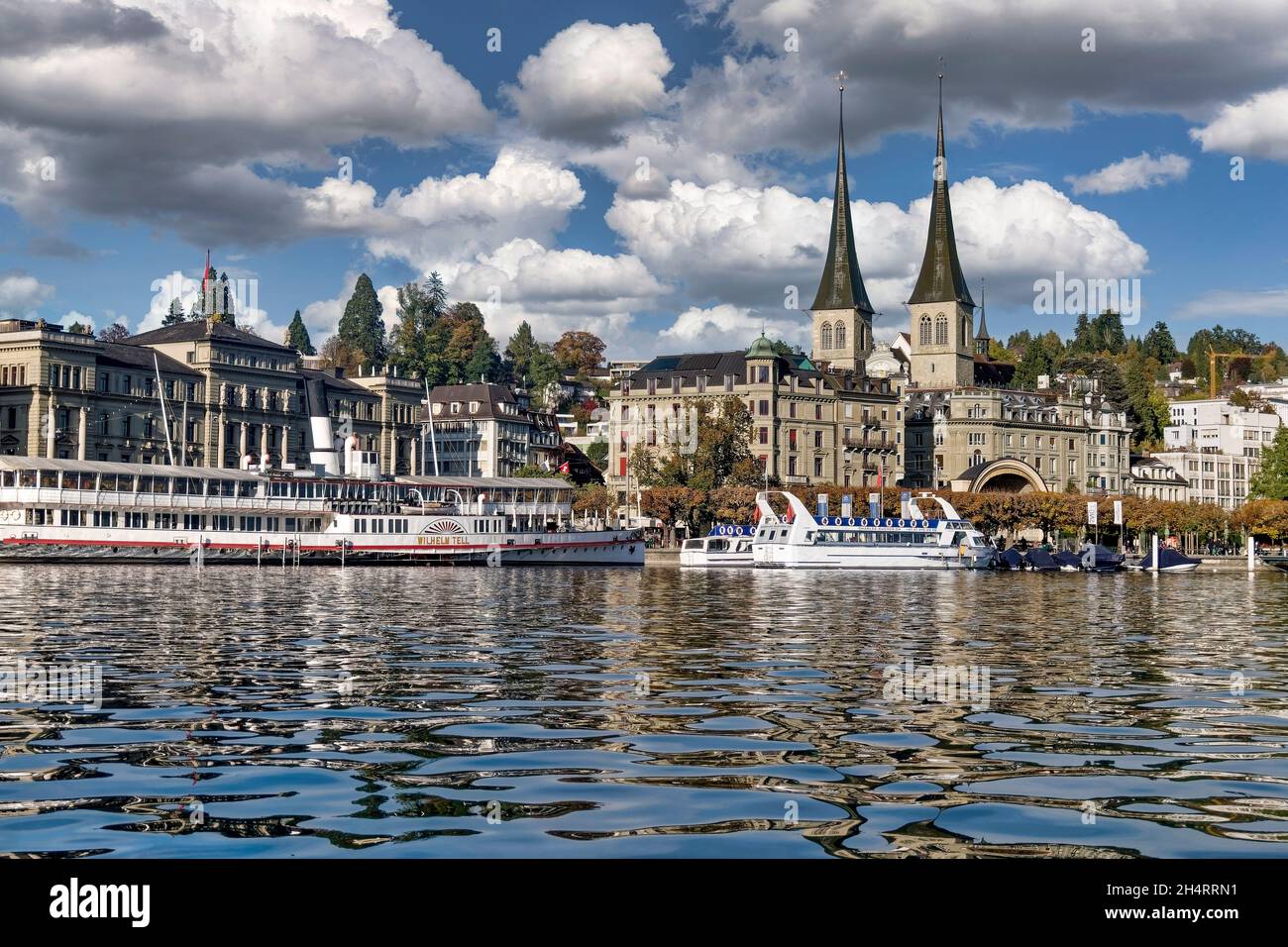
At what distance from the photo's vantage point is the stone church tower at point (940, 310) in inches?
7402

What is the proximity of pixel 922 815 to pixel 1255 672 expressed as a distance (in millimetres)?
16662

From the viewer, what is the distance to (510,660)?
91.4 ft

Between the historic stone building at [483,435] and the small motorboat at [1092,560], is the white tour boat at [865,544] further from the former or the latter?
the historic stone building at [483,435]

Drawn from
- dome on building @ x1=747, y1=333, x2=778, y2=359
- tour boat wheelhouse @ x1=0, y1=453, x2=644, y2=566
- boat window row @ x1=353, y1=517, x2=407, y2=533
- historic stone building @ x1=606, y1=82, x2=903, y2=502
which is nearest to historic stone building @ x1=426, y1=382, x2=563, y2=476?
historic stone building @ x1=606, y1=82, x2=903, y2=502

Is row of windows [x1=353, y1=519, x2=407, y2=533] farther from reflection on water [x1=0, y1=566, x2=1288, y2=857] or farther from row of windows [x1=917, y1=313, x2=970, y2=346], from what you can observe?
row of windows [x1=917, y1=313, x2=970, y2=346]

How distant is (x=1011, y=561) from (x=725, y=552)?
77.8 ft

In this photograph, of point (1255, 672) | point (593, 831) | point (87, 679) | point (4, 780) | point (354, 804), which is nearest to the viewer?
point (593, 831)

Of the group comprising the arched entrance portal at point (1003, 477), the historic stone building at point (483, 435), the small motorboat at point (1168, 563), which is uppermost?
the historic stone building at point (483, 435)

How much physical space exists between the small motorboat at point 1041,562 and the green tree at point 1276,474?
51.7 meters

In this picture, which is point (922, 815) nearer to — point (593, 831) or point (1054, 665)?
point (593, 831)

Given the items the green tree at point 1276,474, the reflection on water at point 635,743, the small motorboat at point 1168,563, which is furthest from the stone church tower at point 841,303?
the reflection on water at point 635,743

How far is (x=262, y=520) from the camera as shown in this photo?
102 m

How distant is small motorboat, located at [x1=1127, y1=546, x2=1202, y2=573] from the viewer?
115875 mm
